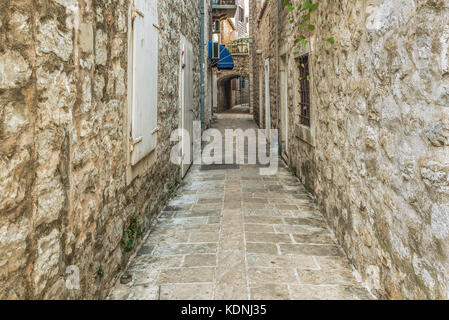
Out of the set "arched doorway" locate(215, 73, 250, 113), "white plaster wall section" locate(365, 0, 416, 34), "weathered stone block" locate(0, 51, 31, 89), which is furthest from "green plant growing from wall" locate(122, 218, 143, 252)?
"arched doorway" locate(215, 73, 250, 113)

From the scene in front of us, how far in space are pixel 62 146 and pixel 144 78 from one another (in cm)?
179

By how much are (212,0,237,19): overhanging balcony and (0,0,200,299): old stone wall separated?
1546cm

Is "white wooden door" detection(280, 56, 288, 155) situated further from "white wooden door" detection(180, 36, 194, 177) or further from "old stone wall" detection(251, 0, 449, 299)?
"old stone wall" detection(251, 0, 449, 299)

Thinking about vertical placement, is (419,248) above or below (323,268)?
above

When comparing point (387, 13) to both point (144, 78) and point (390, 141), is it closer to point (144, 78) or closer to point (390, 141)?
point (390, 141)

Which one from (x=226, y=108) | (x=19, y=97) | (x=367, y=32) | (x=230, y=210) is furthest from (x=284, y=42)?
(x=226, y=108)

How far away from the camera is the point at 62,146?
1777 mm

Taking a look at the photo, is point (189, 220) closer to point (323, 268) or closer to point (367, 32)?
point (323, 268)

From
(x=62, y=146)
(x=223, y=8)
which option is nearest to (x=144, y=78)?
(x=62, y=146)

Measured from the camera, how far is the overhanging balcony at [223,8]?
17075 millimetres

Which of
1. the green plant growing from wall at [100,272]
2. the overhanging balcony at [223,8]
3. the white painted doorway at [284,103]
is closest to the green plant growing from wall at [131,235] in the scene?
the green plant growing from wall at [100,272]

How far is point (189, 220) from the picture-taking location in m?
4.07

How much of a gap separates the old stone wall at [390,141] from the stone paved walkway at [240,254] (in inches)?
11.0
